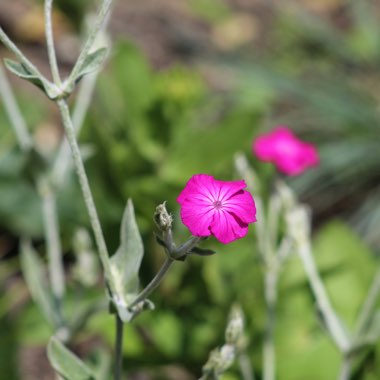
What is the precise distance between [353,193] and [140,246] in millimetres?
1524

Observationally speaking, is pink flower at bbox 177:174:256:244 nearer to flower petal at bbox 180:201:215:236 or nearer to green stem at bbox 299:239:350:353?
flower petal at bbox 180:201:215:236

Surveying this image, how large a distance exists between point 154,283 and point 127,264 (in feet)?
0.33

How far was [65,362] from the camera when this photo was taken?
86cm

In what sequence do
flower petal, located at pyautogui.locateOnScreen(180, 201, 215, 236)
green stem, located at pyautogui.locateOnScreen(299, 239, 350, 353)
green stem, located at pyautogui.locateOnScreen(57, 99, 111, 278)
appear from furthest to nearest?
green stem, located at pyautogui.locateOnScreen(299, 239, 350, 353), green stem, located at pyautogui.locateOnScreen(57, 99, 111, 278), flower petal, located at pyautogui.locateOnScreen(180, 201, 215, 236)

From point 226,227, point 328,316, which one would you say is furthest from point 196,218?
point 328,316

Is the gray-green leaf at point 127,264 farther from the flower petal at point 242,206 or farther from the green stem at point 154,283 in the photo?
the flower petal at point 242,206

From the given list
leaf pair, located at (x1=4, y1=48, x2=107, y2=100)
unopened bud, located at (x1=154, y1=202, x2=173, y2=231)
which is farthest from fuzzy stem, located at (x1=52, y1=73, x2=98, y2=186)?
unopened bud, located at (x1=154, y1=202, x2=173, y2=231)

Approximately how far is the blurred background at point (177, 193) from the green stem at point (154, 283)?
326 millimetres

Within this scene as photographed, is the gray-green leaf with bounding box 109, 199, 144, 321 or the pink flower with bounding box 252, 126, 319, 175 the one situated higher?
the gray-green leaf with bounding box 109, 199, 144, 321

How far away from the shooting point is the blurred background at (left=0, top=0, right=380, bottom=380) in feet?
4.43

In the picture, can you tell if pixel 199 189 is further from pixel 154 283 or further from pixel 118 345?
pixel 118 345

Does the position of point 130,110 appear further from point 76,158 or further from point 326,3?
point 326,3

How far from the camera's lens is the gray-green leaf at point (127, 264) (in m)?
0.83

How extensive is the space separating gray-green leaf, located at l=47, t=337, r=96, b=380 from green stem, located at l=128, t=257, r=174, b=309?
0.10m
